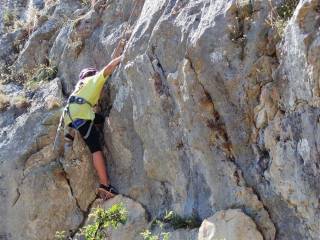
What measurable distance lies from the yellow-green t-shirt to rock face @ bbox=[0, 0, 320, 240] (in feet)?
0.96

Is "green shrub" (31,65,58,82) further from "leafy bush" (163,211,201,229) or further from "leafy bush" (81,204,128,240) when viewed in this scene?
"leafy bush" (81,204,128,240)

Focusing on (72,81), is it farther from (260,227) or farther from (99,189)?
(260,227)

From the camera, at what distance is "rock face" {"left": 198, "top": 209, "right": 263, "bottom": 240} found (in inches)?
283

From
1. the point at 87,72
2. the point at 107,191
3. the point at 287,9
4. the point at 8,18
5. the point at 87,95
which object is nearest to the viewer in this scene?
the point at 287,9

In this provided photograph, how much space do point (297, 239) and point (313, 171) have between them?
0.85 metres

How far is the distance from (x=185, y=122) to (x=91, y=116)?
2.02 meters

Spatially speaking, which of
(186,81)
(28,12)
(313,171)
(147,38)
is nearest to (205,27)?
(186,81)

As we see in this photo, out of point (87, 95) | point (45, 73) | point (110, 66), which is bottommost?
point (45, 73)

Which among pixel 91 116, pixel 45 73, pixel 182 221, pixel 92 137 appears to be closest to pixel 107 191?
pixel 92 137

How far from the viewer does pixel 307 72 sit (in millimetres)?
6484

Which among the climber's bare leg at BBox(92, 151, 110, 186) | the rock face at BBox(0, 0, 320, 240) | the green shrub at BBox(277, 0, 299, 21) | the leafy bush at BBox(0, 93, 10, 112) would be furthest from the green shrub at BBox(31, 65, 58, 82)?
the green shrub at BBox(277, 0, 299, 21)

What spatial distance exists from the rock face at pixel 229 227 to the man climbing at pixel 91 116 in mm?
2405

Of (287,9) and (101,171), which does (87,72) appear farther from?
(287,9)

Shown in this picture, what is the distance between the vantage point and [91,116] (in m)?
9.59
